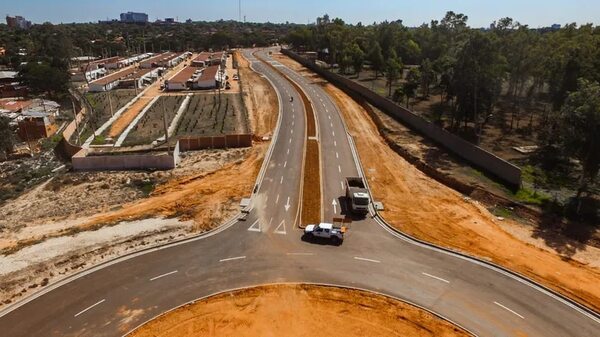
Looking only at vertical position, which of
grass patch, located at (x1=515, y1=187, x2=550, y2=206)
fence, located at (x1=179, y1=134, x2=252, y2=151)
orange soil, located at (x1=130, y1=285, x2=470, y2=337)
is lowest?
orange soil, located at (x1=130, y1=285, x2=470, y2=337)

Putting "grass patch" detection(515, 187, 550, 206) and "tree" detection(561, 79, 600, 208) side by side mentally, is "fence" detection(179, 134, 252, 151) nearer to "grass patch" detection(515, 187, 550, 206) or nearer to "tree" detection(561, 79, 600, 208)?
"grass patch" detection(515, 187, 550, 206)

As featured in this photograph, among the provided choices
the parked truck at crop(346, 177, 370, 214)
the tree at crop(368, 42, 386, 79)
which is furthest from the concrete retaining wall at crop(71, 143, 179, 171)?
the tree at crop(368, 42, 386, 79)

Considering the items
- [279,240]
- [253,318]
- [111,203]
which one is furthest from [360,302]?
[111,203]

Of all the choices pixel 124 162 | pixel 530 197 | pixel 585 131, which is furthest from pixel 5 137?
pixel 585 131

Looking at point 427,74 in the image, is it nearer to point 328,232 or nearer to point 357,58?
point 357,58

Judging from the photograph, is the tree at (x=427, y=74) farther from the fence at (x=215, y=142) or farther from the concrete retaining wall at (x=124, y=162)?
the concrete retaining wall at (x=124, y=162)

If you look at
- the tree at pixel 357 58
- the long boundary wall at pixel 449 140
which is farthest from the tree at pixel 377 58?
the long boundary wall at pixel 449 140
